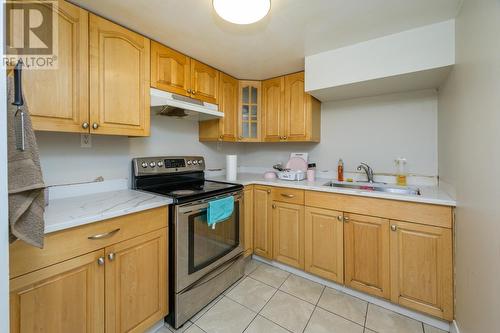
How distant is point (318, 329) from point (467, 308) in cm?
85

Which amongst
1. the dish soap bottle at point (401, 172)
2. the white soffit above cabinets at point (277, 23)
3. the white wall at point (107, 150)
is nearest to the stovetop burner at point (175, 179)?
the white wall at point (107, 150)

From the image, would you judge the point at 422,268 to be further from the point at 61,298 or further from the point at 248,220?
the point at 61,298

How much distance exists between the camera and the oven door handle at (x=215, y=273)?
1.56 metres

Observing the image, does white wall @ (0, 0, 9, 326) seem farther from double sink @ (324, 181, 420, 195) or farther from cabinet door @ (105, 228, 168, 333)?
double sink @ (324, 181, 420, 195)

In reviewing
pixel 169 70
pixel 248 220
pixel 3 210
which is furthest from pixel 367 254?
pixel 169 70

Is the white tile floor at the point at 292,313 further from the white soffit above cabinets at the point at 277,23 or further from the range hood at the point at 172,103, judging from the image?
the white soffit above cabinets at the point at 277,23

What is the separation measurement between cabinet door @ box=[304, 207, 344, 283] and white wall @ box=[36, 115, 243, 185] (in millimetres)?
1479

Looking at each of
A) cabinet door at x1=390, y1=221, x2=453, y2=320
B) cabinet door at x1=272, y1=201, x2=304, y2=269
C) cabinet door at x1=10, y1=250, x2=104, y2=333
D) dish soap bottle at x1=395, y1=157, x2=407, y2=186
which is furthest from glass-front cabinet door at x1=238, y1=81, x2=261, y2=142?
cabinet door at x1=10, y1=250, x2=104, y2=333

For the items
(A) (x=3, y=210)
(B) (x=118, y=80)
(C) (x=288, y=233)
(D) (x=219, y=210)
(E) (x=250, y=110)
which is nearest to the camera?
(A) (x=3, y=210)

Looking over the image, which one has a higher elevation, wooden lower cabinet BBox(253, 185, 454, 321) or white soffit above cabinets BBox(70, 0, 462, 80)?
white soffit above cabinets BBox(70, 0, 462, 80)

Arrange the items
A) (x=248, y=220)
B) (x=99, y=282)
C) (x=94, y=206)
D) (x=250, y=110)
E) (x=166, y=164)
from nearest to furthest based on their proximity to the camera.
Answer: (x=99, y=282)
(x=94, y=206)
(x=166, y=164)
(x=248, y=220)
(x=250, y=110)

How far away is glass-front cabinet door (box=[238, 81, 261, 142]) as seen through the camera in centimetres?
264

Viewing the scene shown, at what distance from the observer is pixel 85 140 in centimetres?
159

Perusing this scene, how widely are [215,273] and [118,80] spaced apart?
1596 mm
